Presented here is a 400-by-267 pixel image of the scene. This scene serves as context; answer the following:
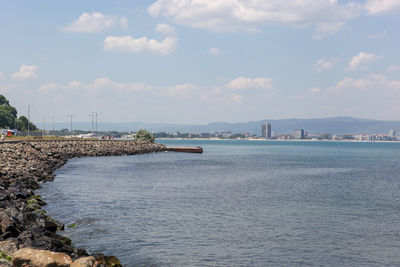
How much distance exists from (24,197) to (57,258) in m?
17.8

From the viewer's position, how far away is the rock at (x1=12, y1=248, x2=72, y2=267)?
1359 centimetres

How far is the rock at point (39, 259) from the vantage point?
13586 mm

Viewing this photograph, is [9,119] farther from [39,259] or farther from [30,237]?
[39,259]

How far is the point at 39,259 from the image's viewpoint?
44.8ft

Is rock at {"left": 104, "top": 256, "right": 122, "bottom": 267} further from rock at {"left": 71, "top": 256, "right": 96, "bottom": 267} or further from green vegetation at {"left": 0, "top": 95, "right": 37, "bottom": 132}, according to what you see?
green vegetation at {"left": 0, "top": 95, "right": 37, "bottom": 132}

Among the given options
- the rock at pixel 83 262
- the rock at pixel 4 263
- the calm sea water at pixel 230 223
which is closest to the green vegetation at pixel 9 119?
the calm sea water at pixel 230 223

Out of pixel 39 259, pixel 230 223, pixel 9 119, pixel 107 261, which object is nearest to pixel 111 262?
pixel 107 261

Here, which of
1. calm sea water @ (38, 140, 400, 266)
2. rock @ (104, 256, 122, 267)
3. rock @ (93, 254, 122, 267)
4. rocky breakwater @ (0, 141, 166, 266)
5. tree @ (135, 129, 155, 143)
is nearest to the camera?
rocky breakwater @ (0, 141, 166, 266)

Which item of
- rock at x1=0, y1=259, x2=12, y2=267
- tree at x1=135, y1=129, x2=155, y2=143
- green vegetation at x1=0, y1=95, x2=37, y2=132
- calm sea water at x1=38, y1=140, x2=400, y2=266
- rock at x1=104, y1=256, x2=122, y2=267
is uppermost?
green vegetation at x1=0, y1=95, x2=37, y2=132

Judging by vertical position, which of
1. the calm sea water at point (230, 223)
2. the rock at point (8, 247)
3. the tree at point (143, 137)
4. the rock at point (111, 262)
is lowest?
the calm sea water at point (230, 223)

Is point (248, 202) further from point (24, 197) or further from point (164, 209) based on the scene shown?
point (24, 197)

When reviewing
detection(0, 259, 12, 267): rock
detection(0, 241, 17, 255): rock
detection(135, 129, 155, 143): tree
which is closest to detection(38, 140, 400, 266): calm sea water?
detection(0, 241, 17, 255): rock

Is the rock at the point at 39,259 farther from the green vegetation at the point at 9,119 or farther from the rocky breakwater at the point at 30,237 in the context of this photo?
the green vegetation at the point at 9,119

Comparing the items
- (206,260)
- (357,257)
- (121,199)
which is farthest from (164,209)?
(357,257)
